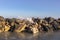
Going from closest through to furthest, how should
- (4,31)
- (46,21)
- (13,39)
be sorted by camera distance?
1. (13,39)
2. (4,31)
3. (46,21)

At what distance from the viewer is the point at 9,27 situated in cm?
2117

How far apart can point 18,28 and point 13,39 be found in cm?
489

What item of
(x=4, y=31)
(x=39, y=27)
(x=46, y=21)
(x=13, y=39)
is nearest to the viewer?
(x=13, y=39)

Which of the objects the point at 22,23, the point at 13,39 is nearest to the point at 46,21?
the point at 22,23

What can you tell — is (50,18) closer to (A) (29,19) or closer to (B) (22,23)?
(A) (29,19)

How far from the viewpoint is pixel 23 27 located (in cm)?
2081

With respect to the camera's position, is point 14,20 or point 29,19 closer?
point 14,20

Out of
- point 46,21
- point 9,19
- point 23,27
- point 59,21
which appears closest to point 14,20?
point 9,19

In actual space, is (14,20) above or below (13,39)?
above

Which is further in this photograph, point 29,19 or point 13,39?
point 29,19

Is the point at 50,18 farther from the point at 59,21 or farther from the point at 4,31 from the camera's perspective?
the point at 4,31

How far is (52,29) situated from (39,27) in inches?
60.9

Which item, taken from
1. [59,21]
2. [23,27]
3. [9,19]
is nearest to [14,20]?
[9,19]

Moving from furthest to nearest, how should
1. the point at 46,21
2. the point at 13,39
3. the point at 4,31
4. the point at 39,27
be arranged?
the point at 46,21, the point at 39,27, the point at 4,31, the point at 13,39
